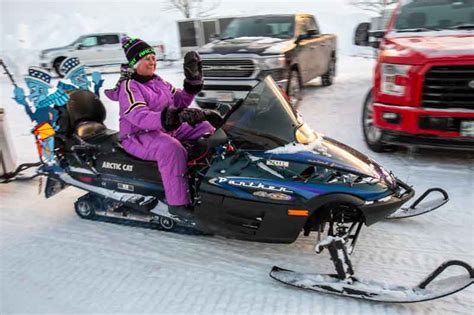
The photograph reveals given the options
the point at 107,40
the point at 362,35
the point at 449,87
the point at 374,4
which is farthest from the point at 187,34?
the point at 449,87

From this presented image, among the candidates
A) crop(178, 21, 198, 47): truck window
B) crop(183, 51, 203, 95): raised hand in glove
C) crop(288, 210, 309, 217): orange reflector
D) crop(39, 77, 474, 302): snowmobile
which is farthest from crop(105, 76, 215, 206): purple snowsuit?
crop(178, 21, 198, 47): truck window

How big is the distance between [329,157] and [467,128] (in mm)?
2396

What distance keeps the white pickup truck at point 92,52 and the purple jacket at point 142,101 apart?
1457 centimetres

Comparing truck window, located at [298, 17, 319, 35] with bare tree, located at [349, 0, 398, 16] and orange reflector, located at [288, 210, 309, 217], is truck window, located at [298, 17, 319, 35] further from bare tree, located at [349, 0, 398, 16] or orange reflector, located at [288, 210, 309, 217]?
bare tree, located at [349, 0, 398, 16]

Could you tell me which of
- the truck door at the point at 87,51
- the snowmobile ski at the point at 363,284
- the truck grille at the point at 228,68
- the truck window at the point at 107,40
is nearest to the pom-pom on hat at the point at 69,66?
the snowmobile ski at the point at 363,284

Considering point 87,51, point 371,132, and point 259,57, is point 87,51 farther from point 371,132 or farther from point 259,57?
point 371,132

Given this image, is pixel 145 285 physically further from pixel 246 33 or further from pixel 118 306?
pixel 246 33

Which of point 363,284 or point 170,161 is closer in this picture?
point 363,284

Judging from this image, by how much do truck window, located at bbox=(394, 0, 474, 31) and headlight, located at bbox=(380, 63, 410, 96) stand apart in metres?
1.22

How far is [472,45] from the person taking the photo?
4.96 m

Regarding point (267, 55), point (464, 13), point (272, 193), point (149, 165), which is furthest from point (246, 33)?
point (272, 193)

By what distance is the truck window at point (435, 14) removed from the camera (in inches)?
233

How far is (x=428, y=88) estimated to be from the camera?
4.99 m

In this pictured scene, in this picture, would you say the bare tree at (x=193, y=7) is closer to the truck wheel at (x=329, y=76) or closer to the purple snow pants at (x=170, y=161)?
the truck wheel at (x=329, y=76)
